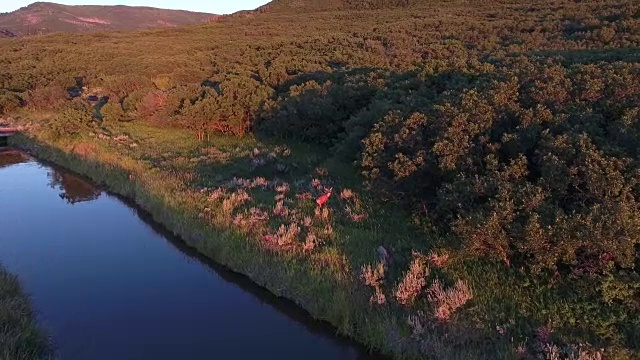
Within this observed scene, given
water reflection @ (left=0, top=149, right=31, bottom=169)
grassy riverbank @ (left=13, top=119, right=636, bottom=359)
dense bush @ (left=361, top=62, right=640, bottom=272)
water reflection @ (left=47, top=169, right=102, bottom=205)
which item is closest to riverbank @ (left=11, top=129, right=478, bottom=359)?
grassy riverbank @ (left=13, top=119, right=636, bottom=359)

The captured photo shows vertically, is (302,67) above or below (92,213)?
above

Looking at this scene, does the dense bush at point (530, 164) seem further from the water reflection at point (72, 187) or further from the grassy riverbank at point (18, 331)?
the water reflection at point (72, 187)

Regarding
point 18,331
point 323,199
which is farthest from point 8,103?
point 18,331

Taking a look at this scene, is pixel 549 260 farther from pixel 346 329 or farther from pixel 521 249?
pixel 346 329

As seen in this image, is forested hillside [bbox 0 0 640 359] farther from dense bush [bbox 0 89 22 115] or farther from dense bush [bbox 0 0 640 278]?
dense bush [bbox 0 89 22 115]

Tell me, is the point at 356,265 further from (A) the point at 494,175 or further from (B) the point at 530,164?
(B) the point at 530,164

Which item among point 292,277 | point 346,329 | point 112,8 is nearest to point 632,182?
point 346,329
